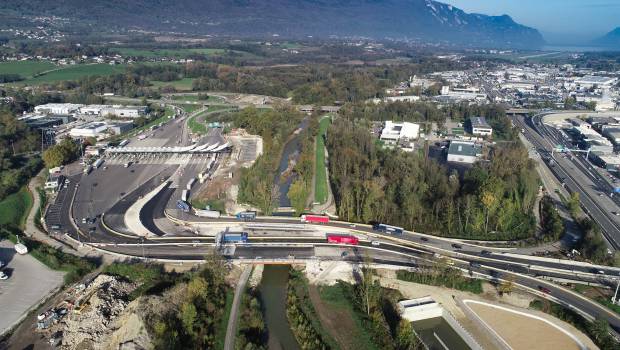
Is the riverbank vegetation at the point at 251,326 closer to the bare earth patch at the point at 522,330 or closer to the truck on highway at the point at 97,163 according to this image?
the bare earth patch at the point at 522,330

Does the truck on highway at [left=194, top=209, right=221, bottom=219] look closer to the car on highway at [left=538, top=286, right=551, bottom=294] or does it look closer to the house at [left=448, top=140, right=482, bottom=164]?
the car on highway at [left=538, top=286, right=551, bottom=294]

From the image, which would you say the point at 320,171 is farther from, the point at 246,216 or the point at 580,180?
the point at 580,180

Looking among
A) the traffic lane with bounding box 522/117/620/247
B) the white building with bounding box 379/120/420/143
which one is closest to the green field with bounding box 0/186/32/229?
the white building with bounding box 379/120/420/143

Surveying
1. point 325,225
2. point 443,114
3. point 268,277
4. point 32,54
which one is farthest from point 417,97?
point 32,54

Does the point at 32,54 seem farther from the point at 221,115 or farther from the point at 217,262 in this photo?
the point at 217,262

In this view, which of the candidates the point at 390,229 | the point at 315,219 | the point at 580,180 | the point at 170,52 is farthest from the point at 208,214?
the point at 170,52

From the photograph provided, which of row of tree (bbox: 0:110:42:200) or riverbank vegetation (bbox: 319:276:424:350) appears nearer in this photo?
riverbank vegetation (bbox: 319:276:424:350)

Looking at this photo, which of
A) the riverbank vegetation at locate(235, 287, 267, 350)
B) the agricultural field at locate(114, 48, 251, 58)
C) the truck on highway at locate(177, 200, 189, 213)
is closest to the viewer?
the riverbank vegetation at locate(235, 287, 267, 350)
